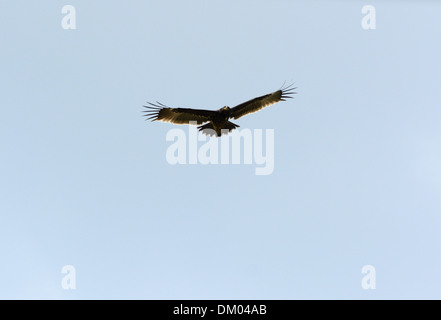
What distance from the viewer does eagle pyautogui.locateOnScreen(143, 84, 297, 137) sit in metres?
19.7

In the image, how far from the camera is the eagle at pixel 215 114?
774 inches

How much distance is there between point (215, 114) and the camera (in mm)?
19766
